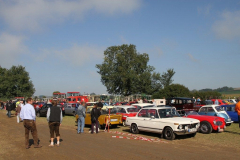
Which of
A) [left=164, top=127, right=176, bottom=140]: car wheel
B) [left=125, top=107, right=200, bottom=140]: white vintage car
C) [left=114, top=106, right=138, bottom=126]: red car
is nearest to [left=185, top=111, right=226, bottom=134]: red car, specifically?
[left=125, top=107, right=200, bottom=140]: white vintage car

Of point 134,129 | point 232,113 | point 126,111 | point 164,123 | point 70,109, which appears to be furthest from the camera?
point 70,109

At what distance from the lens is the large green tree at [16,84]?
6425 cm

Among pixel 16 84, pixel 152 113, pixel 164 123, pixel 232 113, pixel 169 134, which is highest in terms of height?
pixel 16 84

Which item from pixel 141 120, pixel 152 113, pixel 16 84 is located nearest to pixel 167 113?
pixel 152 113

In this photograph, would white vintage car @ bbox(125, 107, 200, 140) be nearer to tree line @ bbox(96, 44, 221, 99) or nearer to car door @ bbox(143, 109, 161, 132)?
car door @ bbox(143, 109, 161, 132)

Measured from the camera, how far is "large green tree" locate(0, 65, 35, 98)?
64250mm

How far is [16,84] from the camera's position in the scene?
214ft

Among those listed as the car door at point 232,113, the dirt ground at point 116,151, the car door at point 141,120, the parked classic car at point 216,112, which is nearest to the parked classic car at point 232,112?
the car door at point 232,113

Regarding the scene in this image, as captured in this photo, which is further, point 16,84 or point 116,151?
point 16,84

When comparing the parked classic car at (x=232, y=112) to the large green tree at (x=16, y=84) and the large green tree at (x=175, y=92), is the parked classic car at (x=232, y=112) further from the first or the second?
the large green tree at (x=16, y=84)

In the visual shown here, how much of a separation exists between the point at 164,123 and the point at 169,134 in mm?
575

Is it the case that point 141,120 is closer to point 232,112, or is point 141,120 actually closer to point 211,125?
point 211,125

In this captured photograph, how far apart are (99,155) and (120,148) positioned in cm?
132

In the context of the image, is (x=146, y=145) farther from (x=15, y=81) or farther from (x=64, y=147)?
(x=15, y=81)
